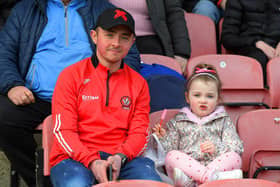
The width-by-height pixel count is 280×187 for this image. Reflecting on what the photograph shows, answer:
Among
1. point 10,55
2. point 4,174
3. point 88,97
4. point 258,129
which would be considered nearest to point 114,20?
point 88,97

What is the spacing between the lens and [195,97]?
2189mm

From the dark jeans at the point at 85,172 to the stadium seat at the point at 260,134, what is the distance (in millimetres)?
546

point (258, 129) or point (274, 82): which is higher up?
point (274, 82)

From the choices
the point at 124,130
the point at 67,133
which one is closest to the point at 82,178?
the point at 67,133

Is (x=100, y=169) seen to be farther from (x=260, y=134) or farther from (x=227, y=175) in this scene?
(x=260, y=134)

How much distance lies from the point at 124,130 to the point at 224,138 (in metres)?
0.45

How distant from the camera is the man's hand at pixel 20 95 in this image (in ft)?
7.68

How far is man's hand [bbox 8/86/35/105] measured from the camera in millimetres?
2340

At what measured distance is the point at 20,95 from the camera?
2.34m

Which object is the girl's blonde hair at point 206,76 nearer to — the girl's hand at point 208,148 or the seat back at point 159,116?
the seat back at point 159,116

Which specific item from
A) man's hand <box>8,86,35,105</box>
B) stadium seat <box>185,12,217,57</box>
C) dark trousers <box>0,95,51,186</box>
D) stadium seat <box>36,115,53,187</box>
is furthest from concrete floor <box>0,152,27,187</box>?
stadium seat <box>185,12,217,57</box>

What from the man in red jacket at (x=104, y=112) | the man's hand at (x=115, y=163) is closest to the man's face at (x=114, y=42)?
the man in red jacket at (x=104, y=112)

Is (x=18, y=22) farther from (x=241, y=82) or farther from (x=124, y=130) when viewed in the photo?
(x=241, y=82)

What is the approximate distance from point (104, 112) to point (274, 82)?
123 cm
